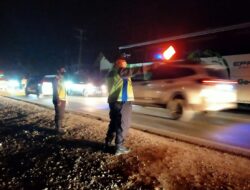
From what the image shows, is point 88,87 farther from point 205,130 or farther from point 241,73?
point 205,130

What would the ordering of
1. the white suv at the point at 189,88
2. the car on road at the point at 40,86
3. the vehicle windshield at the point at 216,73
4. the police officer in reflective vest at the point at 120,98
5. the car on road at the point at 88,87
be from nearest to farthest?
the police officer in reflective vest at the point at 120,98
the white suv at the point at 189,88
the vehicle windshield at the point at 216,73
the car on road at the point at 40,86
the car on road at the point at 88,87

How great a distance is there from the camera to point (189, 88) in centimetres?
1239

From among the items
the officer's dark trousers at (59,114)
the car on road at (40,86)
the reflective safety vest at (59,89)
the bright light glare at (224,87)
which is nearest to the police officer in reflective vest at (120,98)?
the reflective safety vest at (59,89)

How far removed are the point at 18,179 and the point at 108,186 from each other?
1.80 metres

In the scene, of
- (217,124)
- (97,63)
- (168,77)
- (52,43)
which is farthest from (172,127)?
(52,43)

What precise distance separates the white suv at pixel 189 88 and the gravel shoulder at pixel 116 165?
368 centimetres

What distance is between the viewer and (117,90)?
23.1 feet

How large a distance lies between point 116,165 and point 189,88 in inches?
257

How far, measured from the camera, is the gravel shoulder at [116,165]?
5.59m

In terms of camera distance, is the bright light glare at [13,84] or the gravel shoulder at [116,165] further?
the bright light glare at [13,84]

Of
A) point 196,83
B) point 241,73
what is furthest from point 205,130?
point 241,73

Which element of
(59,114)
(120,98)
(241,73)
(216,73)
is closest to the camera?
(120,98)

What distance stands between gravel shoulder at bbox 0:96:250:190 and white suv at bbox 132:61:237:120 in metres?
3.68

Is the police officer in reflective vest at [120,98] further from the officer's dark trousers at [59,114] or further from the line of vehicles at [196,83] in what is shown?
the line of vehicles at [196,83]
